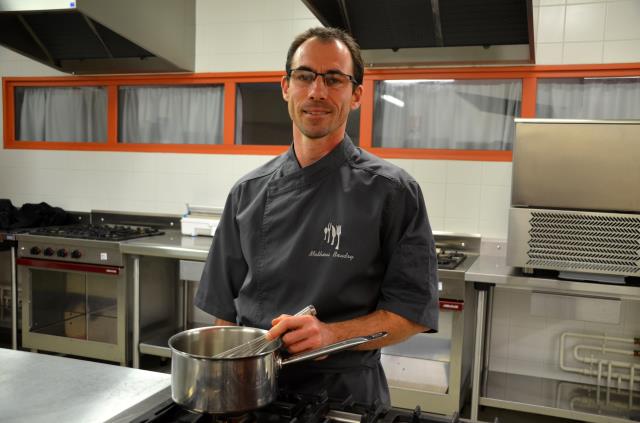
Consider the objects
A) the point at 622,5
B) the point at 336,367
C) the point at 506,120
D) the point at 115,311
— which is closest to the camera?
the point at 336,367

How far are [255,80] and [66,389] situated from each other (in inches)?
122

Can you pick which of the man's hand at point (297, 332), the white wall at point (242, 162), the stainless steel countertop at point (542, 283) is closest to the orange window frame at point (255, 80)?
the white wall at point (242, 162)

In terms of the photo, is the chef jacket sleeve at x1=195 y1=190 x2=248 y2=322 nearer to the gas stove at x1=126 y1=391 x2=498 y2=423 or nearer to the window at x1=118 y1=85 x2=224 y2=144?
the gas stove at x1=126 y1=391 x2=498 y2=423

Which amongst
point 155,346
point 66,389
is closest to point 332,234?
point 66,389

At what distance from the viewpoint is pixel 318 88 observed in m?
1.21

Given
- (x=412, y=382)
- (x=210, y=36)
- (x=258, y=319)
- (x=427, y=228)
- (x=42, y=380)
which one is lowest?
(x=412, y=382)

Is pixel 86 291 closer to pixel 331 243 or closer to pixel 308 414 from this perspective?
pixel 331 243

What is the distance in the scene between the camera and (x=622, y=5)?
3.16m

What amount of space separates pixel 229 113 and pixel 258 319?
3028mm

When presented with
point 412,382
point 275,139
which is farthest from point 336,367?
point 275,139

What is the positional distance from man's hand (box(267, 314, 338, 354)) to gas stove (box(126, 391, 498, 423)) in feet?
0.31

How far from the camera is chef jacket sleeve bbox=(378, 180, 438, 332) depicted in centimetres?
122

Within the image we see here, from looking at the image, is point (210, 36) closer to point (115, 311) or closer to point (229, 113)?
point (229, 113)

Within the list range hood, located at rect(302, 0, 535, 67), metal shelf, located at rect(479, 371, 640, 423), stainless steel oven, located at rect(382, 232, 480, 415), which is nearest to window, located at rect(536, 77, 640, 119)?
range hood, located at rect(302, 0, 535, 67)
